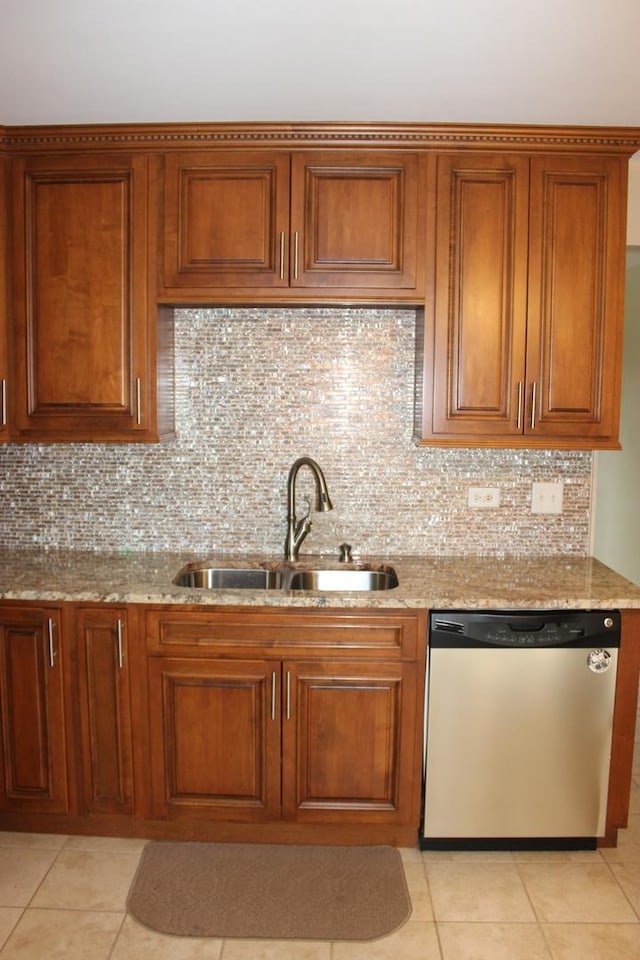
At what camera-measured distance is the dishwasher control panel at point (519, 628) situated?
8.21 ft

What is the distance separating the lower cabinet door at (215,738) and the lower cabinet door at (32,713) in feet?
1.06

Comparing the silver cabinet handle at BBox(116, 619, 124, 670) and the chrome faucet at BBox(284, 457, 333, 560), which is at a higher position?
the chrome faucet at BBox(284, 457, 333, 560)

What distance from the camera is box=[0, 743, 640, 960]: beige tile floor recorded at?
216cm

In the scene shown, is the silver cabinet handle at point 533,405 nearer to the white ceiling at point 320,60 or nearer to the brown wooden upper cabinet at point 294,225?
the brown wooden upper cabinet at point 294,225

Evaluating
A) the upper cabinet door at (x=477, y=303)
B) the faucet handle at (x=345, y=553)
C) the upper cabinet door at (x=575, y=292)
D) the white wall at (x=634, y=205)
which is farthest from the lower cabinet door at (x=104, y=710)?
the white wall at (x=634, y=205)

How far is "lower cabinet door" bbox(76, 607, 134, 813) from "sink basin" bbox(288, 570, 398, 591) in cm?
71

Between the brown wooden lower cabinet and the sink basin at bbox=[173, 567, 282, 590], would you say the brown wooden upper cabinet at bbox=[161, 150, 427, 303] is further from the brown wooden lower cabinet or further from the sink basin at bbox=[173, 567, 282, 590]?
the brown wooden lower cabinet

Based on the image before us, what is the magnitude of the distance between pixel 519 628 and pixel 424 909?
2.92 ft

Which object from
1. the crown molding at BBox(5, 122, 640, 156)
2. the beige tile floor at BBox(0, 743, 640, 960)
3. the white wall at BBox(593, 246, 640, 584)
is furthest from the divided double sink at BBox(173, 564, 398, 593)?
the white wall at BBox(593, 246, 640, 584)

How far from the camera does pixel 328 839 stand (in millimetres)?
2652

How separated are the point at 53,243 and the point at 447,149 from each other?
1.41m

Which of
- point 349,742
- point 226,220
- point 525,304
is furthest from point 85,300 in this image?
point 349,742

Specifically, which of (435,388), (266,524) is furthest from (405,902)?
(435,388)

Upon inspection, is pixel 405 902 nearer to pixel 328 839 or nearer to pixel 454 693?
pixel 328 839
